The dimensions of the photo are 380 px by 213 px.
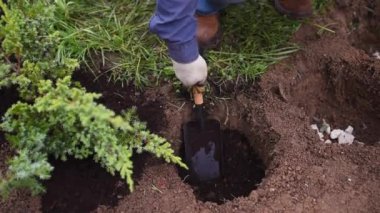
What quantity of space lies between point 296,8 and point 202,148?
0.88 m

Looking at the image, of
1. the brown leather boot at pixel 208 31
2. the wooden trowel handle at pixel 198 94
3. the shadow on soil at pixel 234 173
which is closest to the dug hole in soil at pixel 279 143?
the shadow on soil at pixel 234 173

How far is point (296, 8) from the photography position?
2.71 meters

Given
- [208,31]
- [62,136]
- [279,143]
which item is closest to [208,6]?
[208,31]

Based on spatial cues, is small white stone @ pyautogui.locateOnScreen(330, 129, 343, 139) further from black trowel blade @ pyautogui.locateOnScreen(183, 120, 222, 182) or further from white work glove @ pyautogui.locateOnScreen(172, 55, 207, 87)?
white work glove @ pyautogui.locateOnScreen(172, 55, 207, 87)

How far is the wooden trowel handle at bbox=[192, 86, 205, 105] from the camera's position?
2.25 m

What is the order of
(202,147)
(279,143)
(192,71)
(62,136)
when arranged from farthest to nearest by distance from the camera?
(202,147) < (279,143) < (192,71) < (62,136)

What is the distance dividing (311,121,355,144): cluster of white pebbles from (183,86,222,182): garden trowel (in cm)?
48

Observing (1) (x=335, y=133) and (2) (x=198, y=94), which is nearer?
(2) (x=198, y=94)

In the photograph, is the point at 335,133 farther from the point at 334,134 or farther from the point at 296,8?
the point at 296,8

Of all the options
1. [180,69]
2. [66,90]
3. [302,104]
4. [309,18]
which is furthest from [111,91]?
[309,18]

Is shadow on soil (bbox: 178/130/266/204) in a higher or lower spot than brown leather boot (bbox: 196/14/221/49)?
lower

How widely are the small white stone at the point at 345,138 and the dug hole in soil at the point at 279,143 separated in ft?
0.19

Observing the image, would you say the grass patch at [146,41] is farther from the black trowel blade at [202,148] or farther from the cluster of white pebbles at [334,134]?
the cluster of white pebbles at [334,134]

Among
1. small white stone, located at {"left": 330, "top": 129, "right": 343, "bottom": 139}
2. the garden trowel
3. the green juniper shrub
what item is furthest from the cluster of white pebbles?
the green juniper shrub
